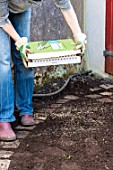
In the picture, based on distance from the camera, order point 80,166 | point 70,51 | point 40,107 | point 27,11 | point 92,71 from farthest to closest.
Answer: point 92,71 < point 40,107 < point 27,11 < point 70,51 < point 80,166

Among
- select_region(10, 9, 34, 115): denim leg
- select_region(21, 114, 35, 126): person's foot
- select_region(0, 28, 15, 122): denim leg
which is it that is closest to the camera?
select_region(0, 28, 15, 122): denim leg

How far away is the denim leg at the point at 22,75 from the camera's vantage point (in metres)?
3.31

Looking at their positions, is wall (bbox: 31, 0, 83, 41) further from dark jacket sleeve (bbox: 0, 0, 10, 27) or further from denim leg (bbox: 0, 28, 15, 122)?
dark jacket sleeve (bbox: 0, 0, 10, 27)

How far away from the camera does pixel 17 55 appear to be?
341 centimetres

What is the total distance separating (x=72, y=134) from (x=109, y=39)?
1683mm

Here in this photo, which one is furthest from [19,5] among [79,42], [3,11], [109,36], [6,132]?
[109,36]

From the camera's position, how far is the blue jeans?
3.12 meters

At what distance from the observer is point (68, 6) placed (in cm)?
311

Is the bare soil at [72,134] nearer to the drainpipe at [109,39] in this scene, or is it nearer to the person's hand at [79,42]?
the drainpipe at [109,39]

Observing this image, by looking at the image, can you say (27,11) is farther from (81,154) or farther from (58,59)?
(81,154)

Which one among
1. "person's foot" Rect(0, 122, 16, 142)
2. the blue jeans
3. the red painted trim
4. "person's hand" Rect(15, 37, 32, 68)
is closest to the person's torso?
the blue jeans

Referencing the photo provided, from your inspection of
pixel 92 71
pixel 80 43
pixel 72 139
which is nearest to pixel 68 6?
pixel 80 43

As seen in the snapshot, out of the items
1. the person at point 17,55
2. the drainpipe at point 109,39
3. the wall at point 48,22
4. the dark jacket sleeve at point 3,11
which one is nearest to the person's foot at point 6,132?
the person at point 17,55

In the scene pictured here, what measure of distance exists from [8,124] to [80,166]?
2.26ft
